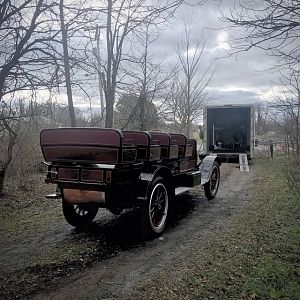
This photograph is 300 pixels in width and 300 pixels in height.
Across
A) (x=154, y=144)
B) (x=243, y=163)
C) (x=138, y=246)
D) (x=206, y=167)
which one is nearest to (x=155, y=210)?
(x=138, y=246)

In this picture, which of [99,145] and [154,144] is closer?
[99,145]

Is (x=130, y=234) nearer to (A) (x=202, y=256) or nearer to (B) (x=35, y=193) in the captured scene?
(A) (x=202, y=256)

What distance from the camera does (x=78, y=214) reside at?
6516 mm

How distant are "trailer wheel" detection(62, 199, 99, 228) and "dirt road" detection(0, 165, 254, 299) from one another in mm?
156

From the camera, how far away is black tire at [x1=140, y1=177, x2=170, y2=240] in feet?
18.3

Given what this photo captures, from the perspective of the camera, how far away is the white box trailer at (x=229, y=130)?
1770cm

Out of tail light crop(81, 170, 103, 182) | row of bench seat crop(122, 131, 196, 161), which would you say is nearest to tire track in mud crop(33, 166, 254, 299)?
tail light crop(81, 170, 103, 182)

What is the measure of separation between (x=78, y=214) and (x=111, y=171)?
76.4 inches

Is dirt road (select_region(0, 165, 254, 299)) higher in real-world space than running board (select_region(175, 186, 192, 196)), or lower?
lower

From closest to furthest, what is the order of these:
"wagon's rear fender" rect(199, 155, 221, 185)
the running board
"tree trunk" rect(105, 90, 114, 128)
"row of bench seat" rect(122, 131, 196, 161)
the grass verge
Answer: the grass verge → "row of bench seat" rect(122, 131, 196, 161) → the running board → "wagon's rear fender" rect(199, 155, 221, 185) → "tree trunk" rect(105, 90, 114, 128)

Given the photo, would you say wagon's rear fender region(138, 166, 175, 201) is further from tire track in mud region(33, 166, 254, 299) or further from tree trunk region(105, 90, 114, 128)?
tree trunk region(105, 90, 114, 128)

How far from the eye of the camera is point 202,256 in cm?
A: 486

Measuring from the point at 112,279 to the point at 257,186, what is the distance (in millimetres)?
7717

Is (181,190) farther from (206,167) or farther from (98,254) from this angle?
(98,254)
